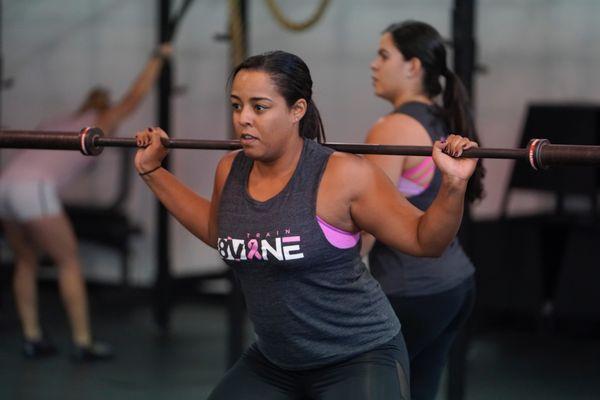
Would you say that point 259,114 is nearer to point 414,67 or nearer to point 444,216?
point 444,216

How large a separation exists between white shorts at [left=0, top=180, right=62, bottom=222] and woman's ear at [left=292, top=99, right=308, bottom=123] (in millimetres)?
2908

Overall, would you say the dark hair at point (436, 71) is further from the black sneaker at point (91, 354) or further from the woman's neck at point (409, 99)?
the black sneaker at point (91, 354)

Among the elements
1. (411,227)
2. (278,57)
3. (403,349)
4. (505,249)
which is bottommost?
(505,249)

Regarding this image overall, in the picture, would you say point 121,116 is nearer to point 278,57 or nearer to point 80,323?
point 80,323

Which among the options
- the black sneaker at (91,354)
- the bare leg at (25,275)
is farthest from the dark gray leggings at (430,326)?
the bare leg at (25,275)

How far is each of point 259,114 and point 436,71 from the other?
3.11ft

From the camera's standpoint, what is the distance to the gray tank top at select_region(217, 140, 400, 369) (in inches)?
94.5

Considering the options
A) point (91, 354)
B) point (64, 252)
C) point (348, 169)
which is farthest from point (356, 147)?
point (91, 354)

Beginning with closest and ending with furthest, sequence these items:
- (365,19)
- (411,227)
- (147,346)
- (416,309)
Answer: (411,227), (416,309), (147,346), (365,19)

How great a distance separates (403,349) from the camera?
100 inches

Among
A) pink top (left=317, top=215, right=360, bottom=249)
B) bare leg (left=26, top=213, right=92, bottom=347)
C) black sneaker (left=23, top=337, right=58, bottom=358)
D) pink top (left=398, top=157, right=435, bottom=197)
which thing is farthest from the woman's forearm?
black sneaker (left=23, top=337, right=58, bottom=358)

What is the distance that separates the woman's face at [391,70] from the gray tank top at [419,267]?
0.07 meters

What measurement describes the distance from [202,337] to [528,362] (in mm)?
1619

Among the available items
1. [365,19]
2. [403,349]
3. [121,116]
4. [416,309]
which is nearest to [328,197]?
[403,349]
